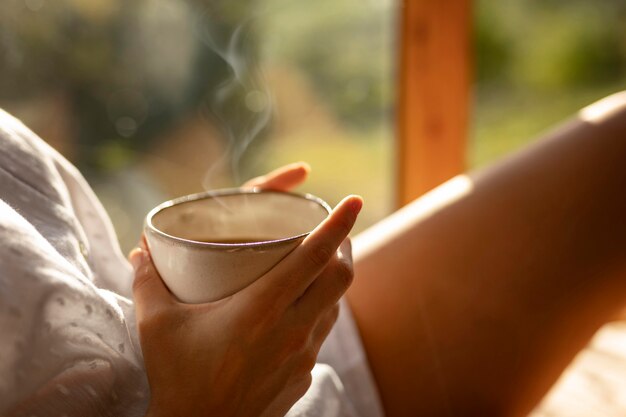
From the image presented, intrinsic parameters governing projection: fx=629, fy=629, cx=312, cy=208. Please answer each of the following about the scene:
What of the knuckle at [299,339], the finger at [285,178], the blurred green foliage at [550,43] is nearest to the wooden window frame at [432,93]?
the blurred green foliage at [550,43]

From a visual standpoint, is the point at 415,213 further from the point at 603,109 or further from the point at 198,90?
the point at 198,90

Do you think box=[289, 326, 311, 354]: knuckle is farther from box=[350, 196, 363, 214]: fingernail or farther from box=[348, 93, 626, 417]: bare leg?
box=[348, 93, 626, 417]: bare leg

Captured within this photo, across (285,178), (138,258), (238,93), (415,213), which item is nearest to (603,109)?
(415,213)

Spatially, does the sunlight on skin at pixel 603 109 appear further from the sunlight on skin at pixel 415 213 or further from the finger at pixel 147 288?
the finger at pixel 147 288

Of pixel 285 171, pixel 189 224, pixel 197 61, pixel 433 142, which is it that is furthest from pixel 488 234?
pixel 197 61

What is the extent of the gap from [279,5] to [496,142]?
0.91 m

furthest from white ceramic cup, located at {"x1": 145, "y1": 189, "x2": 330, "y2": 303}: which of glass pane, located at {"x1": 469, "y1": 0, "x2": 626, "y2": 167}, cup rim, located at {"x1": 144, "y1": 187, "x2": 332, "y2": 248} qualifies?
glass pane, located at {"x1": 469, "y1": 0, "x2": 626, "y2": 167}

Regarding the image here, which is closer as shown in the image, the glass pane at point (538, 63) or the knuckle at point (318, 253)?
the knuckle at point (318, 253)

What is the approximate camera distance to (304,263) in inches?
19.5

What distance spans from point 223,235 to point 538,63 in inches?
71.0

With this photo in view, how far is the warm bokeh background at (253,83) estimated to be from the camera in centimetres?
161

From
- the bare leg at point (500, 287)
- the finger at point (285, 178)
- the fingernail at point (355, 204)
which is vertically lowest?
the bare leg at point (500, 287)

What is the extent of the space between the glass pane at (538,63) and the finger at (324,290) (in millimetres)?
1533

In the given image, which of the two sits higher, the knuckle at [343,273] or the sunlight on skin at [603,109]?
the sunlight on skin at [603,109]
